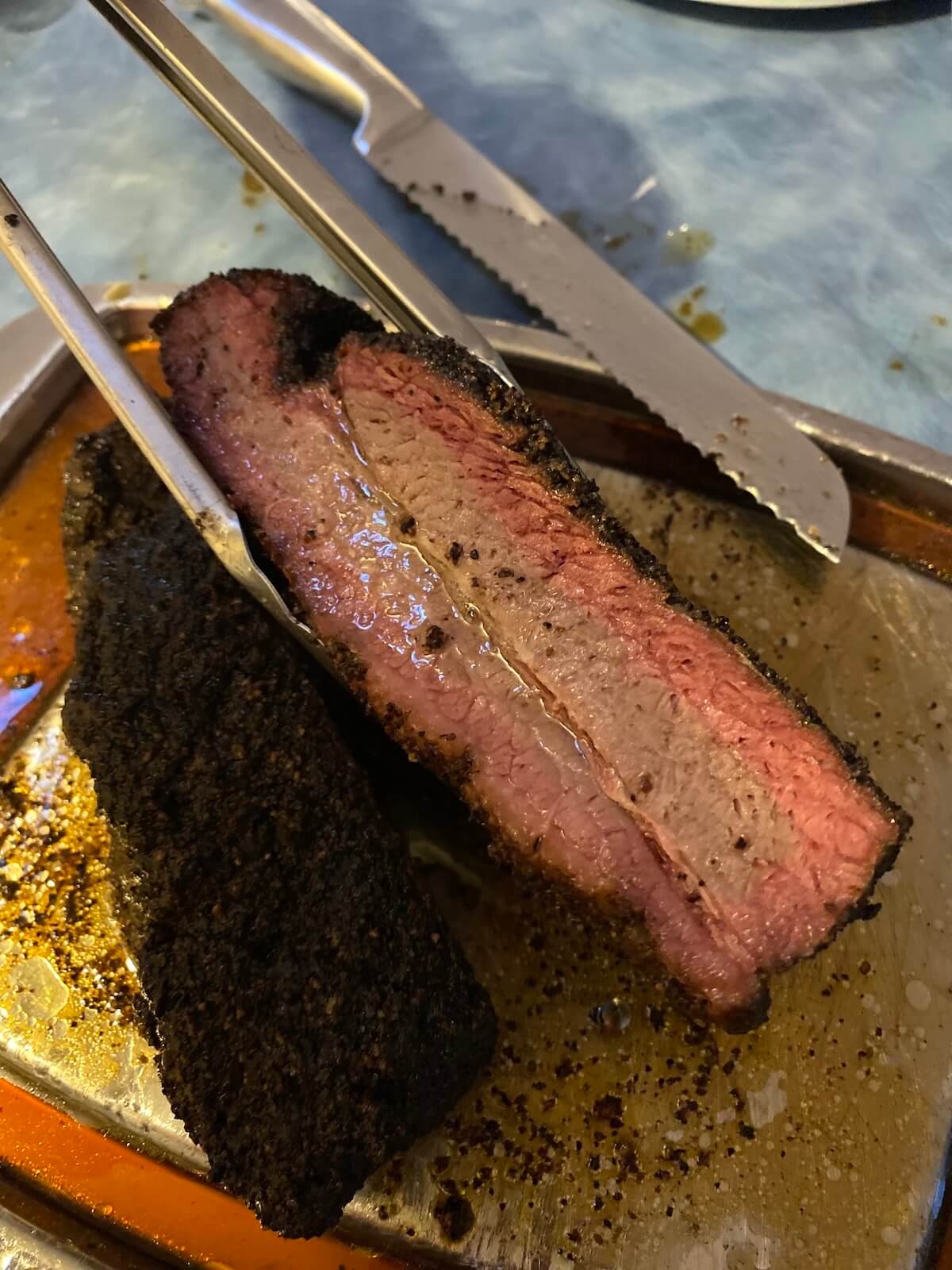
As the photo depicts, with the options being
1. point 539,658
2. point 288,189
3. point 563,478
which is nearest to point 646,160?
point 288,189

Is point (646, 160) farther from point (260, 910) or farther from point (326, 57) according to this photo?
point (260, 910)

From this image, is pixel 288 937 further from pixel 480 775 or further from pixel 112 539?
pixel 112 539

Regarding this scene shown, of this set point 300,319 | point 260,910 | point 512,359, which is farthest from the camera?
point 512,359

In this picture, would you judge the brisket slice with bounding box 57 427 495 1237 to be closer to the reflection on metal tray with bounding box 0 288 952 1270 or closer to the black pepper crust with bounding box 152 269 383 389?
the reflection on metal tray with bounding box 0 288 952 1270

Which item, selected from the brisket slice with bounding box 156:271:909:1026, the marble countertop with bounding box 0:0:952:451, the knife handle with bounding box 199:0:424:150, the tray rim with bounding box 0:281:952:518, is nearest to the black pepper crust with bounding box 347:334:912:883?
the brisket slice with bounding box 156:271:909:1026

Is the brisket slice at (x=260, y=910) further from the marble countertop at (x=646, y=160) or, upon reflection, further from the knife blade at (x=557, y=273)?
the marble countertop at (x=646, y=160)

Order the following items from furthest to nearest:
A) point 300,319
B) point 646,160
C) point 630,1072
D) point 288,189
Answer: point 646,160, point 288,189, point 300,319, point 630,1072
